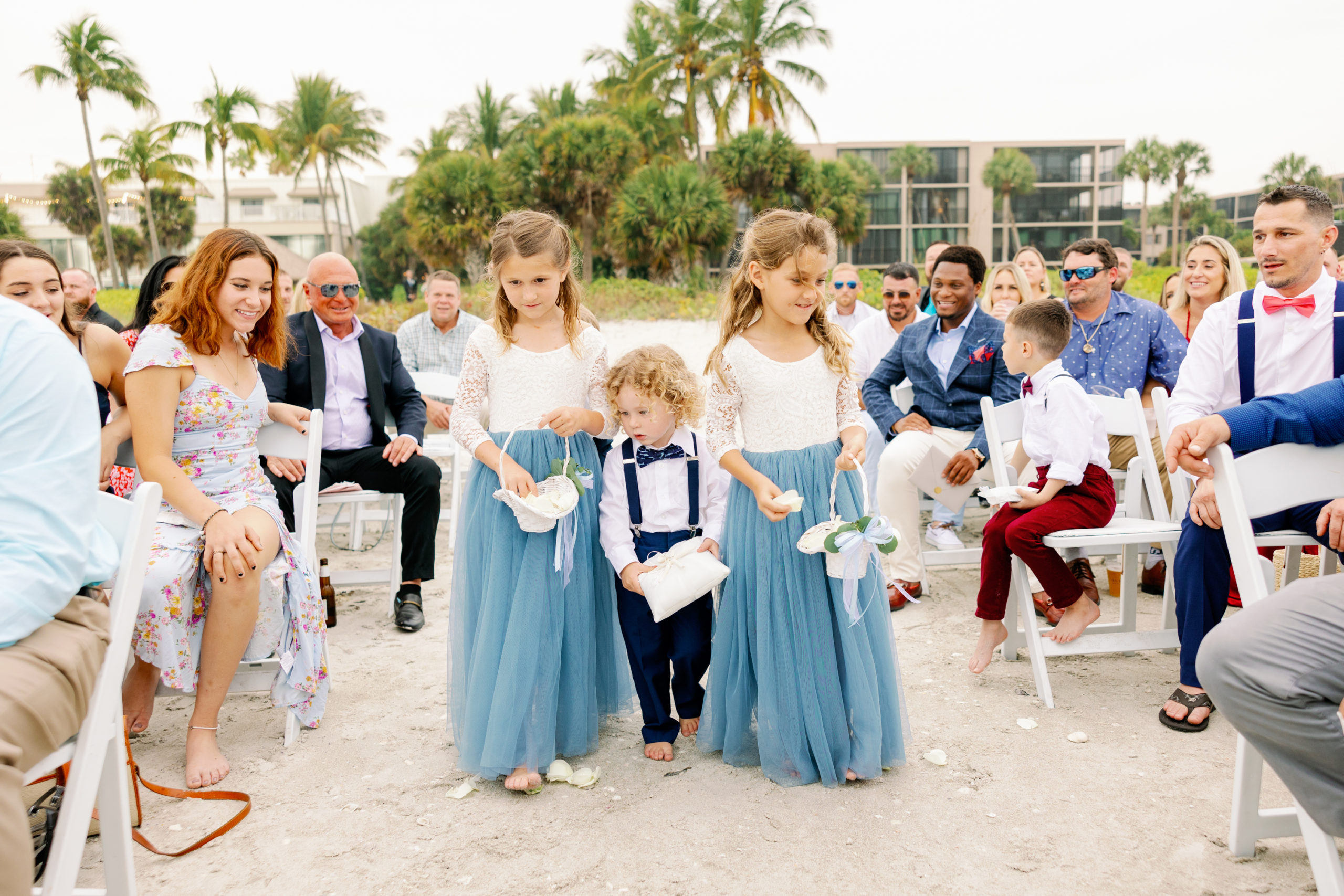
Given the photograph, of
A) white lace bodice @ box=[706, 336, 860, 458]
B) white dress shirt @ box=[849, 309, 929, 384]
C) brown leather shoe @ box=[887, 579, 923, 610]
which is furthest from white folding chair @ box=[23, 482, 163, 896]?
white dress shirt @ box=[849, 309, 929, 384]

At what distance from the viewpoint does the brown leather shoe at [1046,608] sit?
4.38m

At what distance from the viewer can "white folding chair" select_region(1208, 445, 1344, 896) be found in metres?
2.39

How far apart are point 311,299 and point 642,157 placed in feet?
94.5

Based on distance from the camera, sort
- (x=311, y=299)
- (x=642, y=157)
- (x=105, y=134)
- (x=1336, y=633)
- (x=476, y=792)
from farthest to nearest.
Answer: (x=105, y=134) → (x=642, y=157) → (x=311, y=299) → (x=476, y=792) → (x=1336, y=633)

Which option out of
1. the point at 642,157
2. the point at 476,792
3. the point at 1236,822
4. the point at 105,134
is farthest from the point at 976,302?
the point at 105,134

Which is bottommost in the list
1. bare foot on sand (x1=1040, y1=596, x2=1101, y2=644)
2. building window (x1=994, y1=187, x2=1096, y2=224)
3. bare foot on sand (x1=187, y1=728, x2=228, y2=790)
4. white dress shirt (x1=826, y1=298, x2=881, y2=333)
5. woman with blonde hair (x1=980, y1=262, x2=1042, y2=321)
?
bare foot on sand (x1=187, y1=728, x2=228, y2=790)

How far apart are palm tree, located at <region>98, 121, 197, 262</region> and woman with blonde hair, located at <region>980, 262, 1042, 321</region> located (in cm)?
3944

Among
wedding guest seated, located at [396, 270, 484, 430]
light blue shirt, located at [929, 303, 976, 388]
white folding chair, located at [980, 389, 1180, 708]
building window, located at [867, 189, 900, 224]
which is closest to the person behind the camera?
white folding chair, located at [980, 389, 1180, 708]

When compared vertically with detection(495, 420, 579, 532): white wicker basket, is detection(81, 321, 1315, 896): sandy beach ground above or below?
below

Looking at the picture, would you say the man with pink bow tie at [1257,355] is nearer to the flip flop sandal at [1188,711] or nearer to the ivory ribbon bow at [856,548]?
the flip flop sandal at [1188,711]

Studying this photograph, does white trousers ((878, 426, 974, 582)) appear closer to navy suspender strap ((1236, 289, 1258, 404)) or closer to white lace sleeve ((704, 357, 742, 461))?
navy suspender strap ((1236, 289, 1258, 404))

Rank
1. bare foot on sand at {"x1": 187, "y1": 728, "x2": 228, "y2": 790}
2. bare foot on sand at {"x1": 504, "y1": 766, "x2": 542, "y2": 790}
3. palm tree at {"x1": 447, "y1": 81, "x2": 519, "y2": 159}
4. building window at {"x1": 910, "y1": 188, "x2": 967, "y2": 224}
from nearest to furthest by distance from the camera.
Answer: bare foot on sand at {"x1": 504, "y1": 766, "x2": 542, "y2": 790}
bare foot on sand at {"x1": 187, "y1": 728, "x2": 228, "y2": 790}
palm tree at {"x1": 447, "y1": 81, "x2": 519, "y2": 159}
building window at {"x1": 910, "y1": 188, "x2": 967, "y2": 224}

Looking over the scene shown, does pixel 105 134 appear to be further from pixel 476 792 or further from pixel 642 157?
pixel 476 792

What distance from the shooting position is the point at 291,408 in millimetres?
4098
